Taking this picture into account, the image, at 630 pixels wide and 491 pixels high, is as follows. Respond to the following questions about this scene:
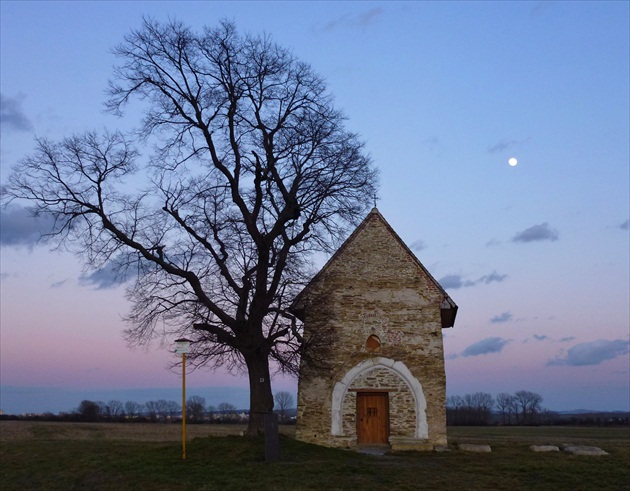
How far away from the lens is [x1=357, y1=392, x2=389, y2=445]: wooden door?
24.1 meters

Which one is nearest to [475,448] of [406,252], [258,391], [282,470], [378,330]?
[378,330]

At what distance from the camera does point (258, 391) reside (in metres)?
20.2

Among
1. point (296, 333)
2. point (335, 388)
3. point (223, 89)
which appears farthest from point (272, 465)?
point (223, 89)

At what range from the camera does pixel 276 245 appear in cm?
2162

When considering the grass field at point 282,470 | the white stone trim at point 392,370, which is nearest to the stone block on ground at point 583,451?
the grass field at point 282,470

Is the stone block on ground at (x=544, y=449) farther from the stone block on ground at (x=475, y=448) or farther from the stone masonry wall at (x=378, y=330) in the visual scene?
the stone masonry wall at (x=378, y=330)

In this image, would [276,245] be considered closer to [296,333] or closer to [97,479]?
[296,333]

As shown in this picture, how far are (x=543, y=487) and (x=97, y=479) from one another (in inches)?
421

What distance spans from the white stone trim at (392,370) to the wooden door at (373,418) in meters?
0.75

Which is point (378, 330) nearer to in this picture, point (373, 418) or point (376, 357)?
point (376, 357)

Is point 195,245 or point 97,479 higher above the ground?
point 195,245

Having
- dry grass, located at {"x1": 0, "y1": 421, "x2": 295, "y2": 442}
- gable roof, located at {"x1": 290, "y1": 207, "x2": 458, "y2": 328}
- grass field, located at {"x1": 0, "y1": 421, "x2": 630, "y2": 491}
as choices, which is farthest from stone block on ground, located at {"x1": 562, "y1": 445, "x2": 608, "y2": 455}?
dry grass, located at {"x1": 0, "y1": 421, "x2": 295, "y2": 442}

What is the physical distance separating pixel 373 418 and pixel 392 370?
6.56 feet

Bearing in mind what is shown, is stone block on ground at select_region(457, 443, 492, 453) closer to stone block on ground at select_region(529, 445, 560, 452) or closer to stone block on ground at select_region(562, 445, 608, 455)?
stone block on ground at select_region(529, 445, 560, 452)
